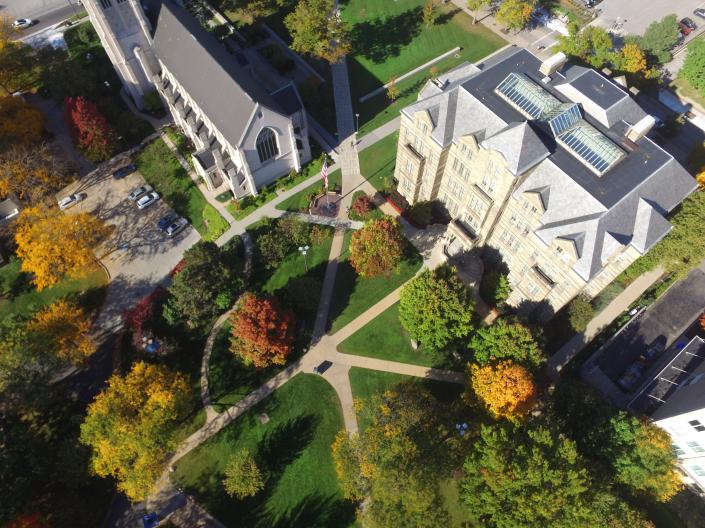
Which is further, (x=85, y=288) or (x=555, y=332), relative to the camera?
(x=85, y=288)

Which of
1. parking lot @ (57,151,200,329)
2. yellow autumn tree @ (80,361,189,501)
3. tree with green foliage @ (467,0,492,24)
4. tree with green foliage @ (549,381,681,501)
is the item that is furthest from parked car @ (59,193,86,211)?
tree with green foliage @ (467,0,492,24)

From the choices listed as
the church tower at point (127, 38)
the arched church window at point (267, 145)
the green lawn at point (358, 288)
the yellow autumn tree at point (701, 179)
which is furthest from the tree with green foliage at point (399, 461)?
the church tower at point (127, 38)

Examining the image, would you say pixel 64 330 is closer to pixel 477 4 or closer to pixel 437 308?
pixel 437 308

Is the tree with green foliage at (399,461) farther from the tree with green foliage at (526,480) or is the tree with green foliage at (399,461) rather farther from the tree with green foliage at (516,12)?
the tree with green foliage at (516,12)

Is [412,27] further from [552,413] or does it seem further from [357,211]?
[552,413]

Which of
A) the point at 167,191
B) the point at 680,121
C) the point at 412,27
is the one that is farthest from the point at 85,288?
the point at 680,121

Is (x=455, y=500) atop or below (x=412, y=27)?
below

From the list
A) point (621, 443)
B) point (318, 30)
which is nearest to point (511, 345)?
point (621, 443)

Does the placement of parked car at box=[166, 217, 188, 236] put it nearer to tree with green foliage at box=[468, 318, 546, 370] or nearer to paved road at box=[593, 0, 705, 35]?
tree with green foliage at box=[468, 318, 546, 370]
